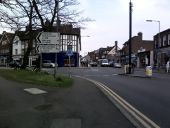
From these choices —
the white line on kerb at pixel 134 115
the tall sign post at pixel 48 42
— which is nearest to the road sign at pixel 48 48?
the tall sign post at pixel 48 42

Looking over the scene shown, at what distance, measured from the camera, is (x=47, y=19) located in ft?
111

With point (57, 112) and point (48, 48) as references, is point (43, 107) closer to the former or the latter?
point (57, 112)

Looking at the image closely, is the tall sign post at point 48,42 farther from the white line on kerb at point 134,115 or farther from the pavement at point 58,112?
the white line on kerb at point 134,115

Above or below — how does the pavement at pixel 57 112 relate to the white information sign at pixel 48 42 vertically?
below

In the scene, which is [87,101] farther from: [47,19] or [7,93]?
[47,19]

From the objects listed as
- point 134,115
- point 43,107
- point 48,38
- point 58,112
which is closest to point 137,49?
point 48,38

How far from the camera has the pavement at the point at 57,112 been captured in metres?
10.7

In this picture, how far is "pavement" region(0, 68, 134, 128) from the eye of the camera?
10.7 metres

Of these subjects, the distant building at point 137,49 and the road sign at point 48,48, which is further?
the distant building at point 137,49

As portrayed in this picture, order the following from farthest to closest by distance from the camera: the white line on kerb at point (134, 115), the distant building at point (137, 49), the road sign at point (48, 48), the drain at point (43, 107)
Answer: the distant building at point (137, 49), the road sign at point (48, 48), the drain at point (43, 107), the white line on kerb at point (134, 115)

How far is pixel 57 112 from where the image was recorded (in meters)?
12.6

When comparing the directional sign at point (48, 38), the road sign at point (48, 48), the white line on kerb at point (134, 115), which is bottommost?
the white line on kerb at point (134, 115)

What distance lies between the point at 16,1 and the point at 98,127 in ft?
40.2

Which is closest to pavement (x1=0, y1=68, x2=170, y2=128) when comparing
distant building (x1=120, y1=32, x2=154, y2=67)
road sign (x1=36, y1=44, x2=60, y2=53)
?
road sign (x1=36, y1=44, x2=60, y2=53)
